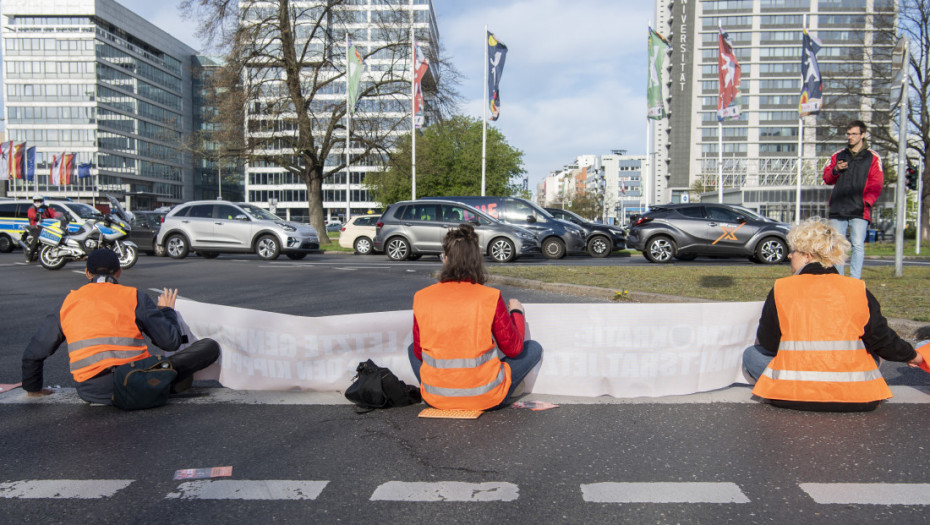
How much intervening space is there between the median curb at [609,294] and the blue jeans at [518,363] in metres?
4.33

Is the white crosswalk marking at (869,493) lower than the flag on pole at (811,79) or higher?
lower

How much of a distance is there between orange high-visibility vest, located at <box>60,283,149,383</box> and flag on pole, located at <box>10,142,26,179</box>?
57.6m

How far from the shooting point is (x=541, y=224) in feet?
69.2

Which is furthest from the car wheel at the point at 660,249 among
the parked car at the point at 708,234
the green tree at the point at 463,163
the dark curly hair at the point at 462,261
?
the green tree at the point at 463,163

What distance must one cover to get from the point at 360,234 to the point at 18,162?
1631 inches

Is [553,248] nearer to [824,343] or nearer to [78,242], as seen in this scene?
[78,242]

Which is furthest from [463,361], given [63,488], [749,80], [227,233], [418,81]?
[749,80]

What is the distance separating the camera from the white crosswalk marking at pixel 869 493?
3049 millimetres

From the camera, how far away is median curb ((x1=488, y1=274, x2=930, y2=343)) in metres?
6.84

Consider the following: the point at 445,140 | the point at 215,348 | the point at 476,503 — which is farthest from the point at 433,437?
the point at 445,140

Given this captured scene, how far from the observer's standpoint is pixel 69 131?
82.8 metres

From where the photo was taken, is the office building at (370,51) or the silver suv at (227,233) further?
the office building at (370,51)

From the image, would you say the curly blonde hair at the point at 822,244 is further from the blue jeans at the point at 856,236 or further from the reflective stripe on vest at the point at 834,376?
the blue jeans at the point at 856,236

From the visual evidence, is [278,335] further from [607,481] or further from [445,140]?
[445,140]
